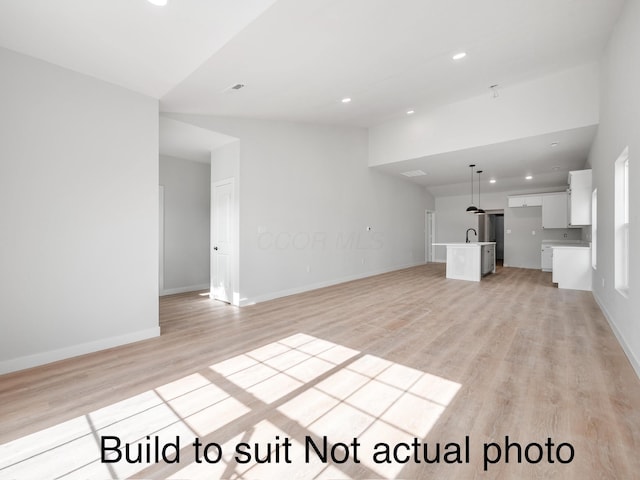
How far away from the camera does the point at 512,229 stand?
410 inches

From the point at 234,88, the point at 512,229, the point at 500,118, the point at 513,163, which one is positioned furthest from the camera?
the point at 512,229

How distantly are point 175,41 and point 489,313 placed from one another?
507 cm

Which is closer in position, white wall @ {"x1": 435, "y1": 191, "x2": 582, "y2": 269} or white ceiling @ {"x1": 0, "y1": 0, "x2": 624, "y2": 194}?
white ceiling @ {"x1": 0, "y1": 0, "x2": 624, "y2": 194}

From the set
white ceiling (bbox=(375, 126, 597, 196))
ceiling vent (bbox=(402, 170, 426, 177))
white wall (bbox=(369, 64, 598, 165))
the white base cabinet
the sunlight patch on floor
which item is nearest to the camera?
the sunlight patch on floor

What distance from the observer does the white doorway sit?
1135 centimetres

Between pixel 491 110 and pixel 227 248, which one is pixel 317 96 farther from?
pixel 491 110

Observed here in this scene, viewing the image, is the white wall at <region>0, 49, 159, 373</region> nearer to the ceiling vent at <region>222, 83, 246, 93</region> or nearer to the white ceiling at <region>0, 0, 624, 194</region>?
the white ceiling at <region>0, 0, 624, 194</region>

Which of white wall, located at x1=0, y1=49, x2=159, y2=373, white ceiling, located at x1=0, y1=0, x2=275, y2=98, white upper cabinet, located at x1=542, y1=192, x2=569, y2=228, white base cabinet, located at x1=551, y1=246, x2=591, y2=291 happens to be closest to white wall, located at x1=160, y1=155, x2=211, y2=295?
white wall, located at x1=0, y1=49, x2=159, y2=373

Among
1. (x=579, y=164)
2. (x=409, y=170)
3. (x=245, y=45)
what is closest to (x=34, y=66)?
(x=245, y=45)

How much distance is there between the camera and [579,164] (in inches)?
285

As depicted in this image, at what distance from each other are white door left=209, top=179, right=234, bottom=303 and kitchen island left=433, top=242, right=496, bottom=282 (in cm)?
512

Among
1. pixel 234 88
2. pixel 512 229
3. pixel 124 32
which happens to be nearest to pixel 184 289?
pixel 234 88

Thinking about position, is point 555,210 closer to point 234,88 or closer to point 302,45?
point 302,45

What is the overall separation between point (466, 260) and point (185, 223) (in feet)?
22.0
